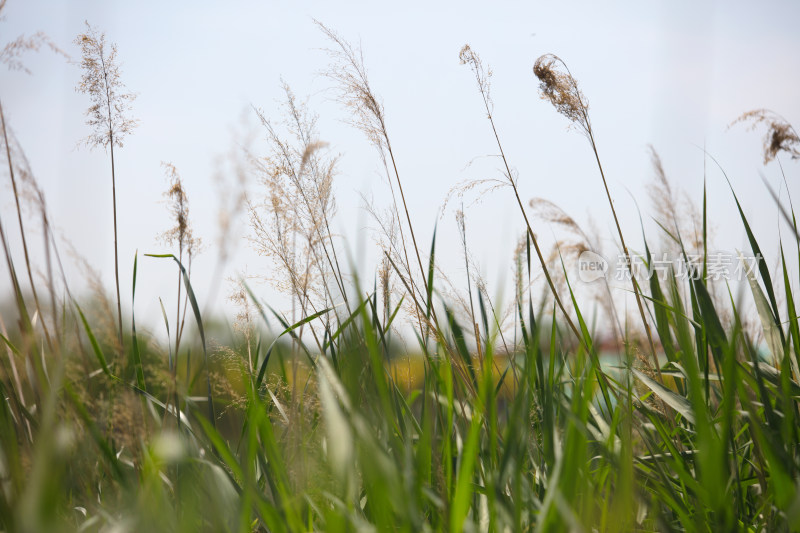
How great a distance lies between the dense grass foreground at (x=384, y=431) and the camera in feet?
2.96

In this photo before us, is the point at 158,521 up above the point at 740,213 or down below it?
below

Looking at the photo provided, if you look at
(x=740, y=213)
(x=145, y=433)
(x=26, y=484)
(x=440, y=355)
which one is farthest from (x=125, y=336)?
(x=740, y=213)

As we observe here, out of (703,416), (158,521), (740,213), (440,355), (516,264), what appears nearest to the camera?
(703,416)

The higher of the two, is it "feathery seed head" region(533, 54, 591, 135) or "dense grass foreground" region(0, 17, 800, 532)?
"feathery seed head" region(533, 54, 591, 135)

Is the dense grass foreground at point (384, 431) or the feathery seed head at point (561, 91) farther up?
the feathery seed head at point (561, 91)

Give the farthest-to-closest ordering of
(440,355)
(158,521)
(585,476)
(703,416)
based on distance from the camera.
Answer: (440,355), (585,476), (158,521), (703,416)

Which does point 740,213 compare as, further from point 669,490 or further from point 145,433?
point 145,433

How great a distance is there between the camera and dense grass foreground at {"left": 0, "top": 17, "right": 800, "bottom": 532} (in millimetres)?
903

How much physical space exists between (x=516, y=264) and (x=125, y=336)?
1297mm

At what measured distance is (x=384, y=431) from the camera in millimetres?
1301

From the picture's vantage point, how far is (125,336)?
1.54m

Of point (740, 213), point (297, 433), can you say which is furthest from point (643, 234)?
point (297, 433)

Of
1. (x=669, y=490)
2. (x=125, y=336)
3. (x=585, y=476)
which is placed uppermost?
(x=125, y=336)

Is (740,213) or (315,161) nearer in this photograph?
(740,213)
